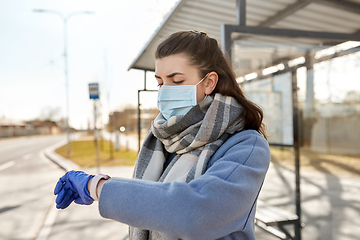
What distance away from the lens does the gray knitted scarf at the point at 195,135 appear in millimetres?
1132

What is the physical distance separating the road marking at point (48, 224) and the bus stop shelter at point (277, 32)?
2342 millimetres

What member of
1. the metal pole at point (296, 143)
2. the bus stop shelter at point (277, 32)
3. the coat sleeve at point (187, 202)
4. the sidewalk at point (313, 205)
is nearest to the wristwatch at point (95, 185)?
the coat sleeve at point (187, 202)

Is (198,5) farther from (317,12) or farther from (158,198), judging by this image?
(158,198)

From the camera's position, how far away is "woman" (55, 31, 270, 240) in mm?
824

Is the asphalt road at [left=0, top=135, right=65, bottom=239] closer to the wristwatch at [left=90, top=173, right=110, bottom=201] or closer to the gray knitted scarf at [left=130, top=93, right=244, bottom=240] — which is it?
the gray knitted scarf at [left=130, top=93, right=244, bottom=240]

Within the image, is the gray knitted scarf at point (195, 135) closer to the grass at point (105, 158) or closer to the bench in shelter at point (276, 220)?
the bench in shelter at point (276, 220)

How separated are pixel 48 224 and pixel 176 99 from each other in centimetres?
416

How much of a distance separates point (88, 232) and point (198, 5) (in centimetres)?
344

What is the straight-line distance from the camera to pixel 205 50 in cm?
128

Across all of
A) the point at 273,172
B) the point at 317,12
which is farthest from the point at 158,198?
the point at 273,172

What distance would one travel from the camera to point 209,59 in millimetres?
1298

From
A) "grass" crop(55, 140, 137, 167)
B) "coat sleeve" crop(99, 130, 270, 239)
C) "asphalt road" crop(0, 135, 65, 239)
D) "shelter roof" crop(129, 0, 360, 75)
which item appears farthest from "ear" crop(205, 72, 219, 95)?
"grass" crop(55, 140, 137, 167)

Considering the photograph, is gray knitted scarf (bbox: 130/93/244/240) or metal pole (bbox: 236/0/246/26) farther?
metal pole (bbox: 236/0/246/26)

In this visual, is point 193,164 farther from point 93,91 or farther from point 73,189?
point 93,91
